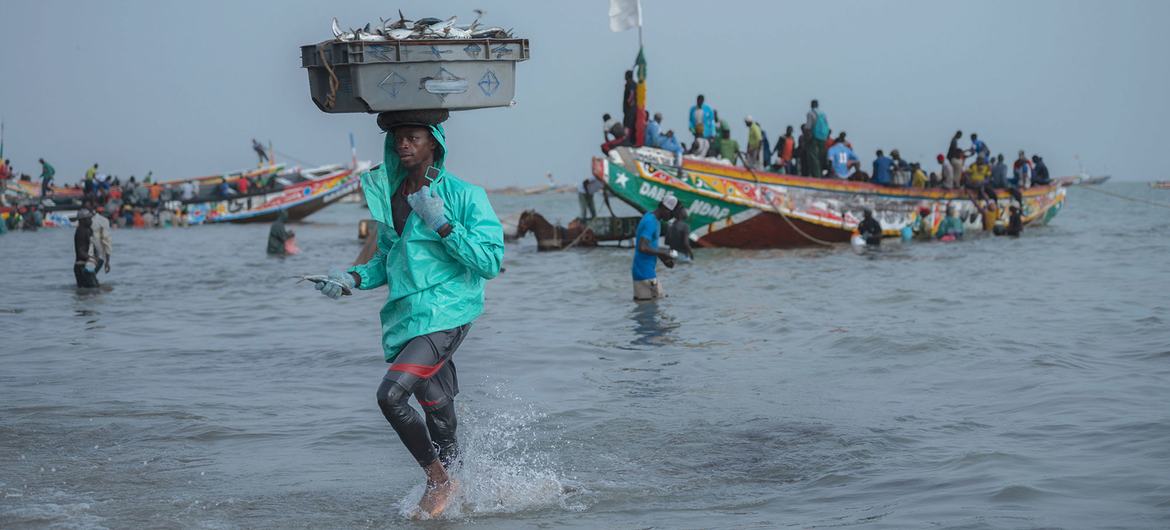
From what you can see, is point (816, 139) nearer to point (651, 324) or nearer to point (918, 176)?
point (918, 176)

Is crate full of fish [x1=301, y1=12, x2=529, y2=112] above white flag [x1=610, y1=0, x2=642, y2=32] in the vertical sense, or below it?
below

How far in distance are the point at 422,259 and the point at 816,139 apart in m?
24.4

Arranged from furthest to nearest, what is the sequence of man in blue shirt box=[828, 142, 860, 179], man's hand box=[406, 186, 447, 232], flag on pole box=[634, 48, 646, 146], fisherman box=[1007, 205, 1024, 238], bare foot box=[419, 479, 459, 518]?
fisherman box=[1007, 205, 1024, 238], man in blue shirt box=[828, 142, 860, 179], flag on pole box=[634, 48, 646, 146], bare foot box=[419, 479, 459, 518], man's hand box=[406, 186, 447, 232]

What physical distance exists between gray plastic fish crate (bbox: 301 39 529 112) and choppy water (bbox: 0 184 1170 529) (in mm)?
1902

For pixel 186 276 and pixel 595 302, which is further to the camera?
pixel 186 276

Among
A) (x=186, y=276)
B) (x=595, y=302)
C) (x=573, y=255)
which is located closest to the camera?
(x=595, y=302)

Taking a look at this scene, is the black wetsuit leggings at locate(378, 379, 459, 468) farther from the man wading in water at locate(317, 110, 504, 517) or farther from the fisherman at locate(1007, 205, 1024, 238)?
the fisherman at locate(1007, 205, 1024, 238)

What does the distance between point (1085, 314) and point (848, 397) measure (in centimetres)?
668

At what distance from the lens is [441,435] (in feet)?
18.6

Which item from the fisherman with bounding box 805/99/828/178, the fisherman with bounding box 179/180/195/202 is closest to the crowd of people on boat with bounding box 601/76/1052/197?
the fisherman with bounding box 805/99/828/178

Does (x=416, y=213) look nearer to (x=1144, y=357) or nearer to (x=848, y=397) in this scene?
(x=848, y=397)

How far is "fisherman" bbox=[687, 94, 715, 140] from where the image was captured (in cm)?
2700

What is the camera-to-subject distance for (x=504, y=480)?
6176 mm

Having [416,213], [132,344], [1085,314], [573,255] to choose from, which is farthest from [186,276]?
[416,213]
